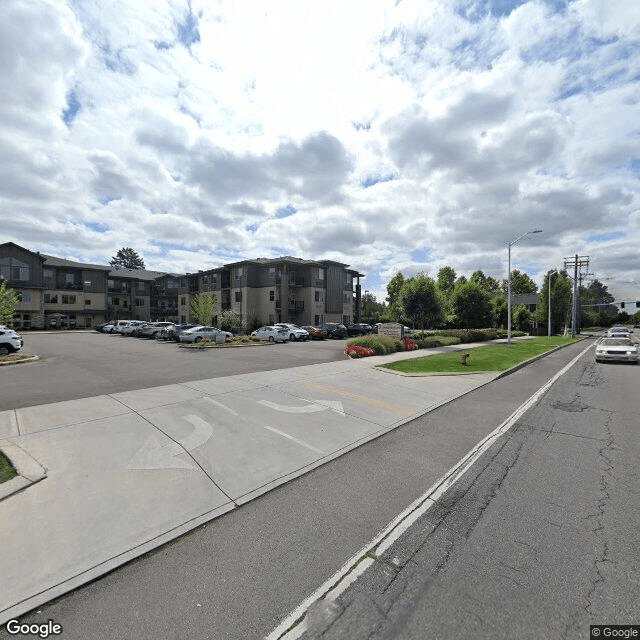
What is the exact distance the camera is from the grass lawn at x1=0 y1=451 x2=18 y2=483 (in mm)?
4688

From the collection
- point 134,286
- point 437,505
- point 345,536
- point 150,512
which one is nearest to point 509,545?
point 437,505

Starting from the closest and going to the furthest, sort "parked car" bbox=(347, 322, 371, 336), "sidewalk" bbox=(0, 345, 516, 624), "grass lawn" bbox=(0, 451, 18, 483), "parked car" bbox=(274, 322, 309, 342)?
"sidewalk" bbox=(0, 345, 516, 624), "grass lawn" bbox=(0, 451, 18, 483), "parked car" bbox=(274, 322, 309, 342), "parked car" bbox=(347, 322, 371, 336)

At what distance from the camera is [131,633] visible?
251cm

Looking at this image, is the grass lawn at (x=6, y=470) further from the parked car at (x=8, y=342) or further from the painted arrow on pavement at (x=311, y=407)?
the parked car at (x=8, y=342)

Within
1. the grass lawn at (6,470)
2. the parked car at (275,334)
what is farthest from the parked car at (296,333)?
the grass lawn at (6,470)

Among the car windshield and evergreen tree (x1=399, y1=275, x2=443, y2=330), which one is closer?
the car windshield

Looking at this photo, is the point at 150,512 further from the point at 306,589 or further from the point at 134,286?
the point at 134,286

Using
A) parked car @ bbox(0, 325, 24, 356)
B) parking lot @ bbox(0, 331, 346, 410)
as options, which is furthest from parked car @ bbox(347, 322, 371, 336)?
parked car @ bbox(0, 325, 24, 356)

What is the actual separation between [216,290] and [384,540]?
169 feet

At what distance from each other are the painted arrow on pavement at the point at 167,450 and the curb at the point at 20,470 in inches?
46.3

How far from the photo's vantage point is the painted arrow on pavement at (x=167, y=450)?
5.32m

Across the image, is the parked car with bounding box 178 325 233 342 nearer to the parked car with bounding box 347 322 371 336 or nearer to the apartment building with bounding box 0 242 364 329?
the parked car with bounding box 347 322 371 336

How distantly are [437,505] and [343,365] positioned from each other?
11553mm

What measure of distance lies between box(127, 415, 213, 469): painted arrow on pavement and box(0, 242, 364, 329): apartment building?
39547 millimetres
